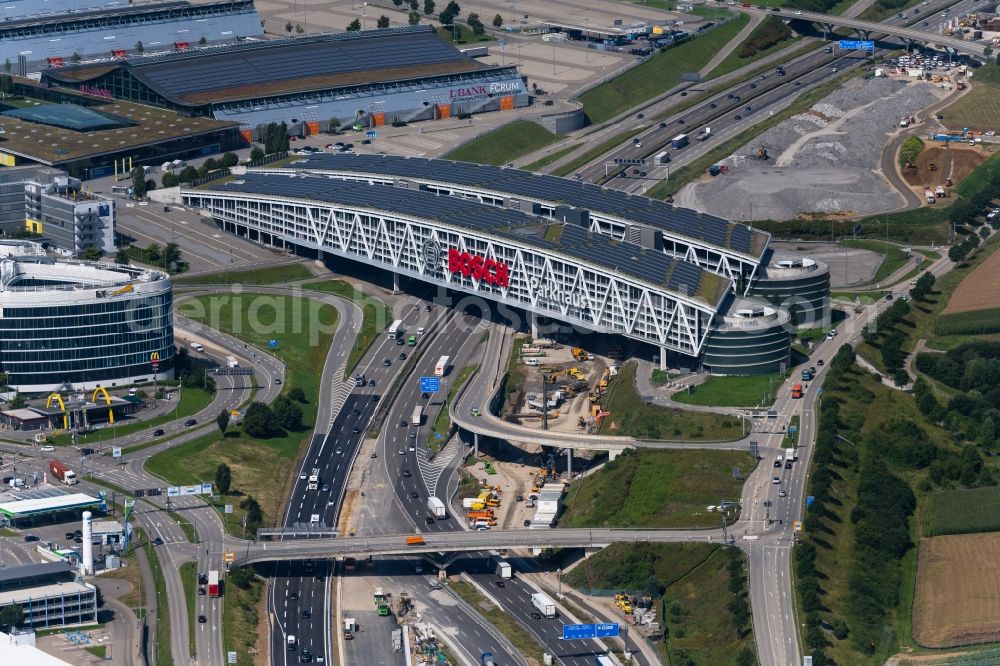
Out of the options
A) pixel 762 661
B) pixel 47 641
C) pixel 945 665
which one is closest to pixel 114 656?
pixel 47 641

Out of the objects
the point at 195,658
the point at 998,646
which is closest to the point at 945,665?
the point at 998,646

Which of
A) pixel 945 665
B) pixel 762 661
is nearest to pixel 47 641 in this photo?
pixel 762 661

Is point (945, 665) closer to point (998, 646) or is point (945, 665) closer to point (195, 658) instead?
point (998, 646)

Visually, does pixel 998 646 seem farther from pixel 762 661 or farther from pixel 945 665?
pixel 762 661

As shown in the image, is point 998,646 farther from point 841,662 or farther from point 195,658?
point 195,658
